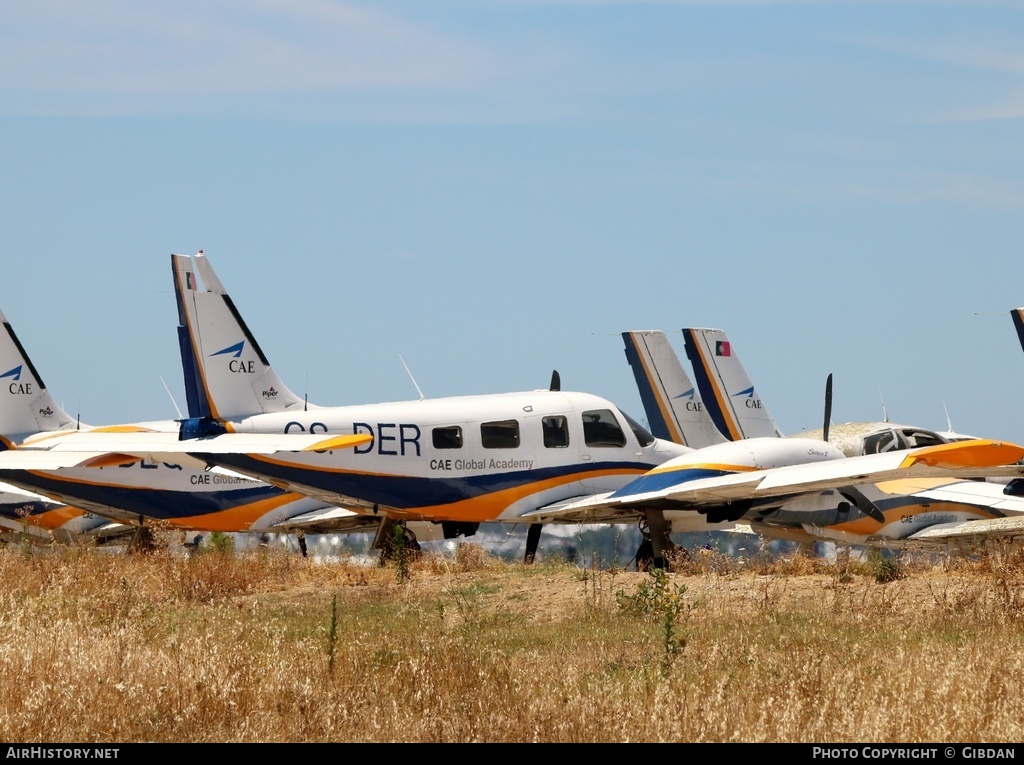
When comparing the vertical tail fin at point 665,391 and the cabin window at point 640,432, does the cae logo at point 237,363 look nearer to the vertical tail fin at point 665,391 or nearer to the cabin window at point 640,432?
the cabin window at point 640,432

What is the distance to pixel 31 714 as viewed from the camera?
7719 millimetres

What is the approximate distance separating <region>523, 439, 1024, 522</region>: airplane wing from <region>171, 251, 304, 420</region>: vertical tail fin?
Result: 4757mm

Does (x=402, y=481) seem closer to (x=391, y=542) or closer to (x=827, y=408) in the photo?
(x=391, y=542)

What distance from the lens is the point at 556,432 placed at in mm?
21000

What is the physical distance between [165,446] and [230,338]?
132 inches

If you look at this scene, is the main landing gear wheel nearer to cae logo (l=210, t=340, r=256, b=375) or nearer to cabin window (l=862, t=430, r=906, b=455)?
cae logo (l=210, t=340, r=256, b=375)

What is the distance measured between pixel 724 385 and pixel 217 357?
1529cm

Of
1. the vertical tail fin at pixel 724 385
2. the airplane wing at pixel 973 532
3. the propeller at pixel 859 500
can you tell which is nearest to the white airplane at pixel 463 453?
the propeller at pixel 859 500

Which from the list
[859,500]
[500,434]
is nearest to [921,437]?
[859,500]

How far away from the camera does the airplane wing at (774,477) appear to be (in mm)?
15703

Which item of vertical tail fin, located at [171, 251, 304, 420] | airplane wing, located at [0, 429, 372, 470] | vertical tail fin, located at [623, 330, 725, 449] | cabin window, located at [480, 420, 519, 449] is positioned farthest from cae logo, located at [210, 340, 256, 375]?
vertical tail fin, located at [623, 330, 725, 449]

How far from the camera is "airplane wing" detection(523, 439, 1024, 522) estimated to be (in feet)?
51.5

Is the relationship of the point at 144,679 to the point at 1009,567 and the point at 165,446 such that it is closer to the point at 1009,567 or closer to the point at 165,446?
the point at 1009,567
